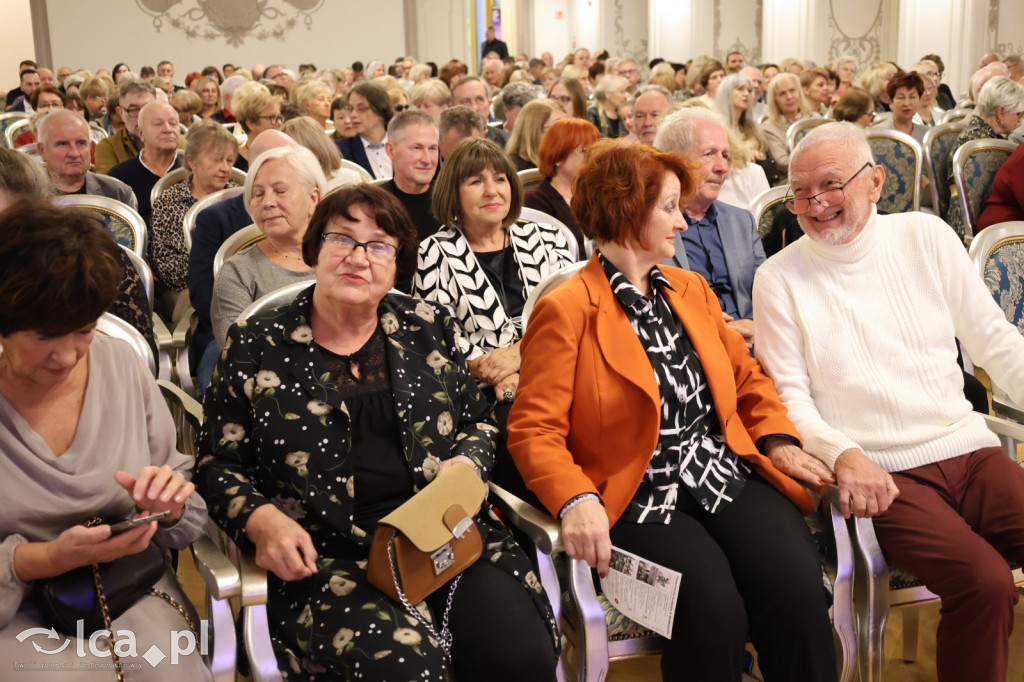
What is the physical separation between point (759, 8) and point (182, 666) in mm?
16310

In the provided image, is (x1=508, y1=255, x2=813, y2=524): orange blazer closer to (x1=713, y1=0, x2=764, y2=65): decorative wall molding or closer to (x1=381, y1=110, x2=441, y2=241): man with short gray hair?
(x1=381, y1=110, x2=441, y2=241): man with short gray hair

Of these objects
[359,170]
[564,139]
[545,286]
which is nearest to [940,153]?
[564,139]

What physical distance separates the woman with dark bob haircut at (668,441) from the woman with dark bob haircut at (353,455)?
0.18 m

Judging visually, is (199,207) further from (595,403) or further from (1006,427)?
(1006,427)

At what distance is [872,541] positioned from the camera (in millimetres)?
2107

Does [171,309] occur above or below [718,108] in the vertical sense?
below

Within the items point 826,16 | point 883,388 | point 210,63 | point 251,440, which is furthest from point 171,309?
point 210,63

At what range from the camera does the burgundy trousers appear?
200cm

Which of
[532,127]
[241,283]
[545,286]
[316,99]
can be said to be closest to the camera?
[545,286]

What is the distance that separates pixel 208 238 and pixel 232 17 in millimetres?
14437

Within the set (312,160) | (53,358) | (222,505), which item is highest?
(312,160)

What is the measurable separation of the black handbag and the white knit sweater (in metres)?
1.44

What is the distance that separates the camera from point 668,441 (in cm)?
214

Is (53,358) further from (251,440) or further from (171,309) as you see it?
(171,309)
